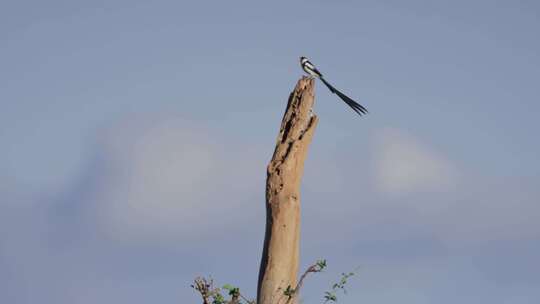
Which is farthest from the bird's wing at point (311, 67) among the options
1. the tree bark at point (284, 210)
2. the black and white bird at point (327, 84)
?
the tree bark at point (284, 210)

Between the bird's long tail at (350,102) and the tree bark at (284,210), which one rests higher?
the bird's long tail at (350,102)

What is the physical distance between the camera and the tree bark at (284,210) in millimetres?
18672

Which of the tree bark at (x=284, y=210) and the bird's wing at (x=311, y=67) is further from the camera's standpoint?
the bird's wing at (x=311, y=67)

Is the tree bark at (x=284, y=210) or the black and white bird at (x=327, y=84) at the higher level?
the black and white bird at (x=327, y=84)

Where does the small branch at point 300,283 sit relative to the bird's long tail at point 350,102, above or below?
below

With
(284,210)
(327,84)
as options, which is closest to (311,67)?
(327,84)

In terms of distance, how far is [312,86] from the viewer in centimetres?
1980

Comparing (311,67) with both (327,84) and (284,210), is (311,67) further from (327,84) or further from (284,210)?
(284,210)

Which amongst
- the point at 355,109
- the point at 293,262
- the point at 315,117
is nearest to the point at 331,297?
the point at 293,262

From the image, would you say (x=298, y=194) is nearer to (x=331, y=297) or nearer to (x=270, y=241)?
(x=270, y=241)

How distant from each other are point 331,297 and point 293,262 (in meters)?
1.71

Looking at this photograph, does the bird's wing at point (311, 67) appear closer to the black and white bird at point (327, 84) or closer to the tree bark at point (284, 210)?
the black and white bird at point (327, 84)

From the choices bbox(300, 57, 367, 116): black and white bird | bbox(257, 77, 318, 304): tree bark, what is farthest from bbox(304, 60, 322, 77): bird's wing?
bbox(257, 77, 318, 304): tree bark

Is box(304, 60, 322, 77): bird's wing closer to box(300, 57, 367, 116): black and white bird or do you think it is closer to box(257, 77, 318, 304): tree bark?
box(300, 57, 367, 116): black and white bird
